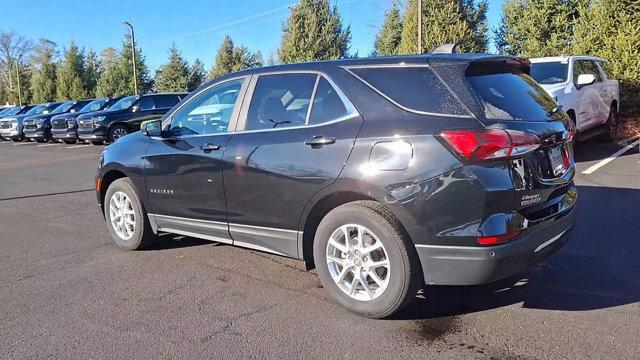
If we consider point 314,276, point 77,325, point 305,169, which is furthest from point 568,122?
point 77,325

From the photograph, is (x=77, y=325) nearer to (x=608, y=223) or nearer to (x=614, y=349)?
(x=614, y=349)

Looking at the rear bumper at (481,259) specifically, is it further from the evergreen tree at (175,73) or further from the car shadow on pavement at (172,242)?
the evergreen tree at (175,73)

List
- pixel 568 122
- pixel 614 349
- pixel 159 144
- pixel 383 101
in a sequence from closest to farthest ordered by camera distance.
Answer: pixel 614 349
pixel 383 101
pixel 568 122
pixel 159 144

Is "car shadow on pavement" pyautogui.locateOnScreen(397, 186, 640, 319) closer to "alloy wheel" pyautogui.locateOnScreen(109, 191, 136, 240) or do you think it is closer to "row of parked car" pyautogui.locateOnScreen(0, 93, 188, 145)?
"alloy wheel" pyautogui.locateOnScreen(109, 191, 136, 240)

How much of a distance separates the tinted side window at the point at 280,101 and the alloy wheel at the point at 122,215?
1846 mm

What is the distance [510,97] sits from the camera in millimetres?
3654

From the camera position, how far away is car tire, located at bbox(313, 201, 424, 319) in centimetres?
346

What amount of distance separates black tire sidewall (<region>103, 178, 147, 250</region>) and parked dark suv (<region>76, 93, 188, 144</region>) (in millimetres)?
13706

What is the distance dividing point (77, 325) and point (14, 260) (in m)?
2.11

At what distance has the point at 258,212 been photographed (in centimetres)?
420

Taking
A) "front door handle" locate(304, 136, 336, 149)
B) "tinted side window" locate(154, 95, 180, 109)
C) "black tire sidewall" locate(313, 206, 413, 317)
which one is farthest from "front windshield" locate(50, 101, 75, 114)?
"black tire sidewall" locate(313, 206, 413, 317)

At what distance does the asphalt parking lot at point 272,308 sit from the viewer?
330cm

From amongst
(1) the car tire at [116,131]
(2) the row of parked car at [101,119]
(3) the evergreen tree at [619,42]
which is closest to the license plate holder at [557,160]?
(3) the evergreen tree at [619,42]

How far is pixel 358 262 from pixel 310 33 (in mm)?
25078
